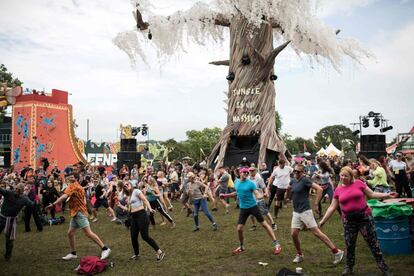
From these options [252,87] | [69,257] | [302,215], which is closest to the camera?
[302,215]

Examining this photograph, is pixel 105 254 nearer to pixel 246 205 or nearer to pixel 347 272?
pixel 246 205

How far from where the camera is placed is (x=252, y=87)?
68.8 ft

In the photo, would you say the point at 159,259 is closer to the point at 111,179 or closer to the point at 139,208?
the point at 139,208

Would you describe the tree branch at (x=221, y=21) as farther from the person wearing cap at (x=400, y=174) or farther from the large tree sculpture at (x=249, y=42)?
the person wearing cap at (x=400, y=174)

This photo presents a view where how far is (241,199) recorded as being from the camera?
767 centimetres

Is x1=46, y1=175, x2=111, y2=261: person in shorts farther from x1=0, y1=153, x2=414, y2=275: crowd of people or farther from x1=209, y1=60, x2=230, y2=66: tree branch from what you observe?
x1=209, y1=60, x2=230, y2=66: tree branch

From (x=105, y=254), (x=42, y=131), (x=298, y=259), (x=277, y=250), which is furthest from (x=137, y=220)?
(x=42, y=131)

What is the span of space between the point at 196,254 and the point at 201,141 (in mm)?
65365

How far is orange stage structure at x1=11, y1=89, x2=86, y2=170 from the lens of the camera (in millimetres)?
28047

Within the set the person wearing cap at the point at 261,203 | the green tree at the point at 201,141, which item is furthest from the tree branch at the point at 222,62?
the green tree at the point at 201,141

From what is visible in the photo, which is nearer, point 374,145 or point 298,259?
point 298,259

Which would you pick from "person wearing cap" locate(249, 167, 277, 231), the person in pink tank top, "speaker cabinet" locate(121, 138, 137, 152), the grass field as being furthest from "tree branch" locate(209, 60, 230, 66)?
the person in pink tank top

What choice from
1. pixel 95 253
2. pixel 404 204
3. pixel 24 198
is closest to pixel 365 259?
pixel 404 204

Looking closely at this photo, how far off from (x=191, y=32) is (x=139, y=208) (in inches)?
560
